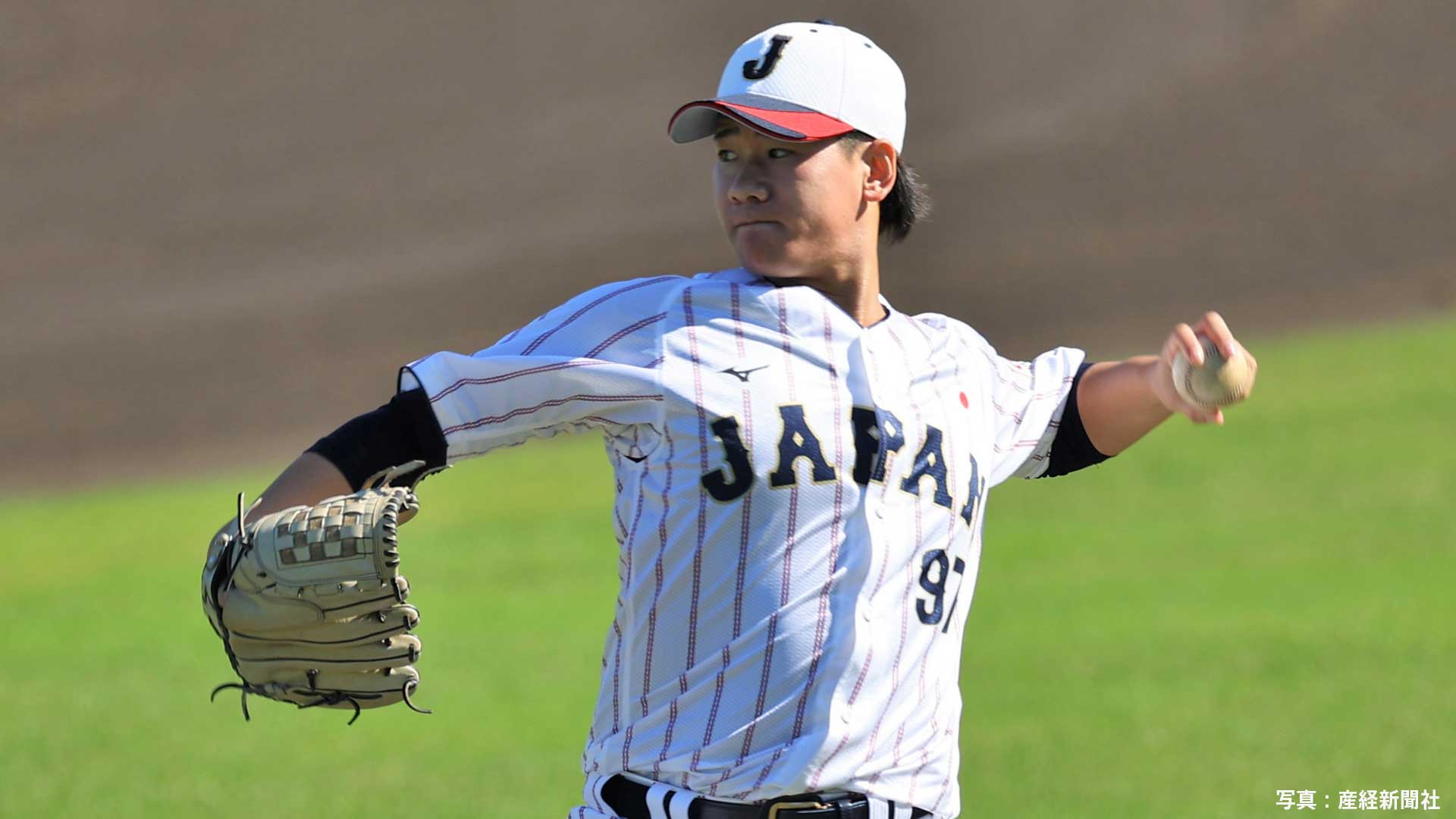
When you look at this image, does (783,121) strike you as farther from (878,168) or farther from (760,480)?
(760,480)

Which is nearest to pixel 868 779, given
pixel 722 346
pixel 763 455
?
pixel 763 455

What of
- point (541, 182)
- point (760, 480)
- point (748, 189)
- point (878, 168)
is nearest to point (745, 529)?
point (760, 480)

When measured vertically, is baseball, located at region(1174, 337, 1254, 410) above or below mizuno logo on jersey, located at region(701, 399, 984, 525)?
above

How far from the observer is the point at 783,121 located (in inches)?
104

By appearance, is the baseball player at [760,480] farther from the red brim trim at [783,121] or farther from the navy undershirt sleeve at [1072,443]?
the navy undershirt sleeve at [1072,443]

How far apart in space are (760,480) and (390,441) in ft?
1.63

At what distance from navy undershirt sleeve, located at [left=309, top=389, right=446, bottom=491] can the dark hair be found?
87 centimetres

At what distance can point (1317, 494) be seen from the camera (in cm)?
1099

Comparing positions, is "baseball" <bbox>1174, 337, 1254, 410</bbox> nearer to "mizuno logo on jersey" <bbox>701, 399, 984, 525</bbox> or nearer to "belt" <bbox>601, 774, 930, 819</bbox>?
"mizuno logo on jersey" <bbox>701, 399, 984, 525</bbox>

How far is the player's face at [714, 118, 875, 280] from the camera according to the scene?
2.65 m

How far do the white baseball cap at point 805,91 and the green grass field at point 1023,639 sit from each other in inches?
155

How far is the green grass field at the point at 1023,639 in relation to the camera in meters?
6.93

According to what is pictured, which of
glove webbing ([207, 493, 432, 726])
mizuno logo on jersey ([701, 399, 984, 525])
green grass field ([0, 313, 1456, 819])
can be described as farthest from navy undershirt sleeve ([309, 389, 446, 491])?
green grass field ([0, 313, 1456, 819])

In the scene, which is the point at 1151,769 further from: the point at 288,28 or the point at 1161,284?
the point at 288,28
